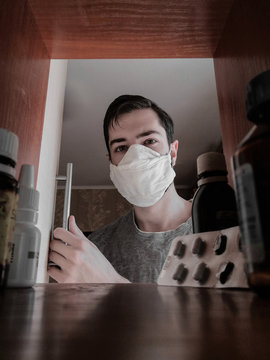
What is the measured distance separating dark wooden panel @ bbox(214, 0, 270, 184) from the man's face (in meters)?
0.54

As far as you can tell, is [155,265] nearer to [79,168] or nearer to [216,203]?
[216,203]

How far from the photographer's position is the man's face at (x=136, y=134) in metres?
1.21

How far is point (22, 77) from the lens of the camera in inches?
20.3

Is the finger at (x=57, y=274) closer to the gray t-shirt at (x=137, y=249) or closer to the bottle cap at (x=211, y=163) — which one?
the gray t-shirt at (x=137, y=249)

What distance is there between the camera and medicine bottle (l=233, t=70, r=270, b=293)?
0.71ft

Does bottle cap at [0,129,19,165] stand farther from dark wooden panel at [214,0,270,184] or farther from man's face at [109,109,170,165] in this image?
man's face at [109,109,170,165]

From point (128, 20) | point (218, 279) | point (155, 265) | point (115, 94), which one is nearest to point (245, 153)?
point (218, 279)

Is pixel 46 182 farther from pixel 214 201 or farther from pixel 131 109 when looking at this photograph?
pixel 131 109

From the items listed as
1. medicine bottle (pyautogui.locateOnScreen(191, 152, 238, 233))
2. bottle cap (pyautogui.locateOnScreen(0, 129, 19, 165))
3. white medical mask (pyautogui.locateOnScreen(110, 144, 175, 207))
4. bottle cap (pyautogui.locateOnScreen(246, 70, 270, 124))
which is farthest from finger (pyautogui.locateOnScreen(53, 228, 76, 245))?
bottle cap (pyautogui.locateOnScreen(246, 70, 270, 124))

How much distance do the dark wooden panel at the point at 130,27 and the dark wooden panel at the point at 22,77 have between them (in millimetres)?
44

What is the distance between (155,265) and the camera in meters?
1.16

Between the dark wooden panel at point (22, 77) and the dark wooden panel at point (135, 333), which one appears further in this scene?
the dark wooden panel at point (22, 77)

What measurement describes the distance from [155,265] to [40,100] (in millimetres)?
783

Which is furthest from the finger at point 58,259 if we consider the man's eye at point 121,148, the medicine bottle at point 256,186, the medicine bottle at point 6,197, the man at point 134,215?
the medicine bottle at point 256,186
